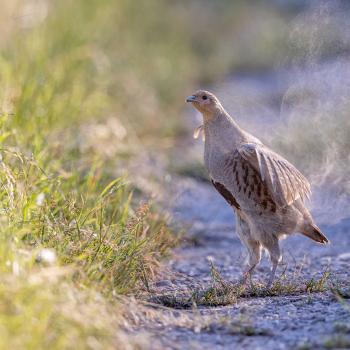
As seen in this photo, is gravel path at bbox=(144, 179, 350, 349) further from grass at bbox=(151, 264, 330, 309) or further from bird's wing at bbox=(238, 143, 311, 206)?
bird's wing at bbox=(238, 143, 311, 206)

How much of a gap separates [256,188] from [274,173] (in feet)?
0.45

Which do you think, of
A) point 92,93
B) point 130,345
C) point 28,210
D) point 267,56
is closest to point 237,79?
point 267,56

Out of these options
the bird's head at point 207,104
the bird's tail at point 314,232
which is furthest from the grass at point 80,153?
the bird's tail at point 314,232

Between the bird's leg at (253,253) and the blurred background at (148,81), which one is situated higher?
the blurred background at (148,81)

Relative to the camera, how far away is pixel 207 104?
4621mm

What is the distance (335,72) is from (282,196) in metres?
2.46

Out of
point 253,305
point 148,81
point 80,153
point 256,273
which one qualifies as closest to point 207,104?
point 256,273

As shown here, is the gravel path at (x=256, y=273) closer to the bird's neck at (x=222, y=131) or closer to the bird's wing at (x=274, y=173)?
the bird's wing at (x=274, y=173)

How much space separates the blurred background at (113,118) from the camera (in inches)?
162

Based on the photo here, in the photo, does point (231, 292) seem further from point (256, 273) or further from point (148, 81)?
point (148, 81)

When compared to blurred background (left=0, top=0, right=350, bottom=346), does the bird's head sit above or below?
above

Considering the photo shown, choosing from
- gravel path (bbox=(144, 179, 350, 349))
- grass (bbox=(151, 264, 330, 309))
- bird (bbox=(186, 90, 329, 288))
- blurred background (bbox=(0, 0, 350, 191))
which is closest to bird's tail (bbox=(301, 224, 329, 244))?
bird (bbox=(186, 90, 329, 288))

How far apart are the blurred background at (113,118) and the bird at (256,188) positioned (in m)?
0.56

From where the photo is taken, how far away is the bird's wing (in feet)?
14.1
